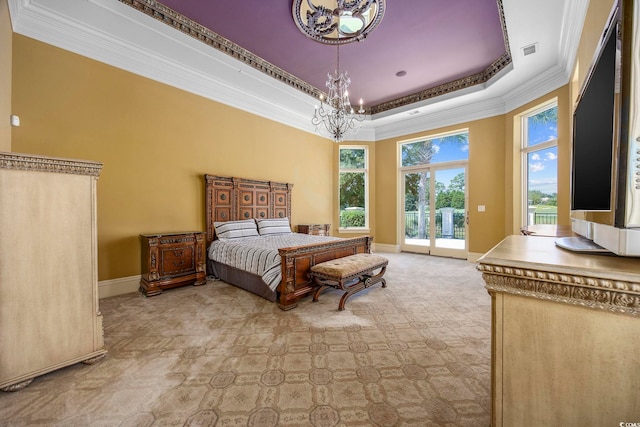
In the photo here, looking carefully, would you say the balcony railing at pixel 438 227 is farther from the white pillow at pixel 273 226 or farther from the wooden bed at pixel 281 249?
the white pillow at pixel 273 226

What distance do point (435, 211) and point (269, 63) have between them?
493cm

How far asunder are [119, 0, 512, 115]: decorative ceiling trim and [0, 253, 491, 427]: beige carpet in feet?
11.8

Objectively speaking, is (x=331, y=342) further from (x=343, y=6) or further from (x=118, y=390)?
(x=343, y=6)

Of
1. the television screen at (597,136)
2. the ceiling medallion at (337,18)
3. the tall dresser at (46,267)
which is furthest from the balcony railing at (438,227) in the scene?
the tall dresser at (46,267)

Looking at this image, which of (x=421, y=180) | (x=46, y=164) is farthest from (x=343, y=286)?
(x=421, y=180)

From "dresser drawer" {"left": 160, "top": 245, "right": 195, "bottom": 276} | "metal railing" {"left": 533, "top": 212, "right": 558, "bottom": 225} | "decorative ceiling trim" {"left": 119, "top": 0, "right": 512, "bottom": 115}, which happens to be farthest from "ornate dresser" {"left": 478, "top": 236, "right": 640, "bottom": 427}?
"metal railing" {"left": 533, "top": 212, "right": 558, "bottom": 225}

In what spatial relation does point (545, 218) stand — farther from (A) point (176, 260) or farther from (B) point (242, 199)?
(A) point (176, 260)

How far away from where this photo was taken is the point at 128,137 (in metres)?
3.56

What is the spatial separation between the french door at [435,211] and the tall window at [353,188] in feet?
3.50

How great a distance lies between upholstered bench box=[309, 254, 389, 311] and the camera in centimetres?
291

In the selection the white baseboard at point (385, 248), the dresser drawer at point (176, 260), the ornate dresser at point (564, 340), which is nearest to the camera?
the ornate dresser at point (564, 340)

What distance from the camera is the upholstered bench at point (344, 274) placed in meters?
2.91

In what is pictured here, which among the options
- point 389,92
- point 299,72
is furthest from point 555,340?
point 389,92

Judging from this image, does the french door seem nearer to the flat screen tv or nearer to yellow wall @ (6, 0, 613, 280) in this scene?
yellow wall @ (6, 0, 613, 280)
